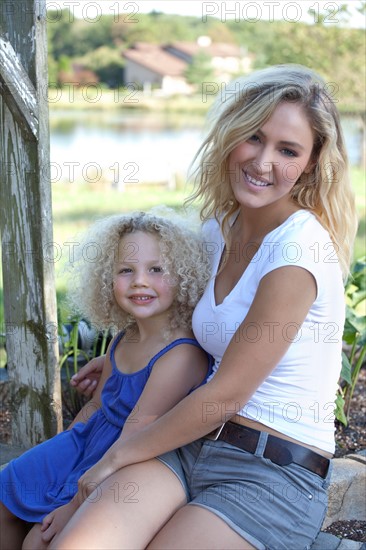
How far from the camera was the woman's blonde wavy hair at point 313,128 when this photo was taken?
1.95 metres

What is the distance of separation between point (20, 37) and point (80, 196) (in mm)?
9639

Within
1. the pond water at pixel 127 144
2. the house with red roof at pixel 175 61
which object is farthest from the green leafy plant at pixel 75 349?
the house with red roof at pixel 175 61

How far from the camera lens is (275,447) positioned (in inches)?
73.9

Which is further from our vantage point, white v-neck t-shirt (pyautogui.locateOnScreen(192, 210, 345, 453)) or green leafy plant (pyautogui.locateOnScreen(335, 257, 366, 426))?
green leafy plant (pyautogui.locateOnScreen(335, 257, 366, 426))

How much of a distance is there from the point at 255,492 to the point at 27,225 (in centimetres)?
118

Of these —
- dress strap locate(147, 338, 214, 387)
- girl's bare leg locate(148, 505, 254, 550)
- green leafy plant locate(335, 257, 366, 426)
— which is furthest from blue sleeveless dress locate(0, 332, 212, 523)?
green leafy plant locate(335, 257, 366, 426)

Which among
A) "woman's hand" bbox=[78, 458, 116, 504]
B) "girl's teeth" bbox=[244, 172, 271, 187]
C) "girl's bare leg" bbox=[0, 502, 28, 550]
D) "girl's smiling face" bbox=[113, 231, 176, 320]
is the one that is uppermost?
"girl's teeth" bbox=[244, 172, 271, 187]

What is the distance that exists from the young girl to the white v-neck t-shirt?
0.19 metres

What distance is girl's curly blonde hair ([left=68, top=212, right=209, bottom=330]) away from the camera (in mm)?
2156

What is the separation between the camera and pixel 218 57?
128ft

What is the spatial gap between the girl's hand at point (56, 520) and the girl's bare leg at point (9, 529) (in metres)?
0.15

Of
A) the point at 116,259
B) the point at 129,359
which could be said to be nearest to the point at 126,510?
the point at 129,359

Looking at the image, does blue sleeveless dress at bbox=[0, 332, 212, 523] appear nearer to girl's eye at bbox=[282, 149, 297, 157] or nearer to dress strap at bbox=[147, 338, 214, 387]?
dress strap at bbox=[147, 338, 214, 387]

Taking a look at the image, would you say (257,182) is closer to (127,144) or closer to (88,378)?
(88,378)
